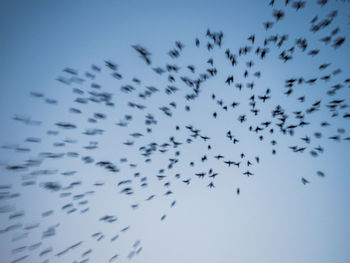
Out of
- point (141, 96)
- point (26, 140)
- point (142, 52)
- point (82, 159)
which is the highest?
point (142, 52)

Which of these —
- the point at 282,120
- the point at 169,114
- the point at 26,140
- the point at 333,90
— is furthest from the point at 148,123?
the point at 333,90

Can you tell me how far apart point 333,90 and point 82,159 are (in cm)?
1014

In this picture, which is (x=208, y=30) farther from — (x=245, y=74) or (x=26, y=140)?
(x=26, y=140)

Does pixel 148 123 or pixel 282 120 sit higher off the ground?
pixel 148 123

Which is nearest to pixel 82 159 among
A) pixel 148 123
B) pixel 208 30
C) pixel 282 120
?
pixel 148 123

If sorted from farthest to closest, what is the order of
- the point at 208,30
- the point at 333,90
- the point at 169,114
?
the point at 169,114 < the point at 208,30 < the point at 333,90

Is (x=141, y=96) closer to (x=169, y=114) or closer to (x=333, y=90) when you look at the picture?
(x=169, y=114)

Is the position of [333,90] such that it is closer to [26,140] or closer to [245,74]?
[245,74]

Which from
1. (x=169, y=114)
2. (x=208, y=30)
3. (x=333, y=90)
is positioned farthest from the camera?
(x=169, y=114)

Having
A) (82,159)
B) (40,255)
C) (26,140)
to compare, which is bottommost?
(40,255)

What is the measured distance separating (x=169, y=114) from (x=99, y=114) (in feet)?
9.57

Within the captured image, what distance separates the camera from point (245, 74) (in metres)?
7.83

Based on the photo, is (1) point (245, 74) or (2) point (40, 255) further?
(1) point (245, 74)

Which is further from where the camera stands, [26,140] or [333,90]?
[26,140]
